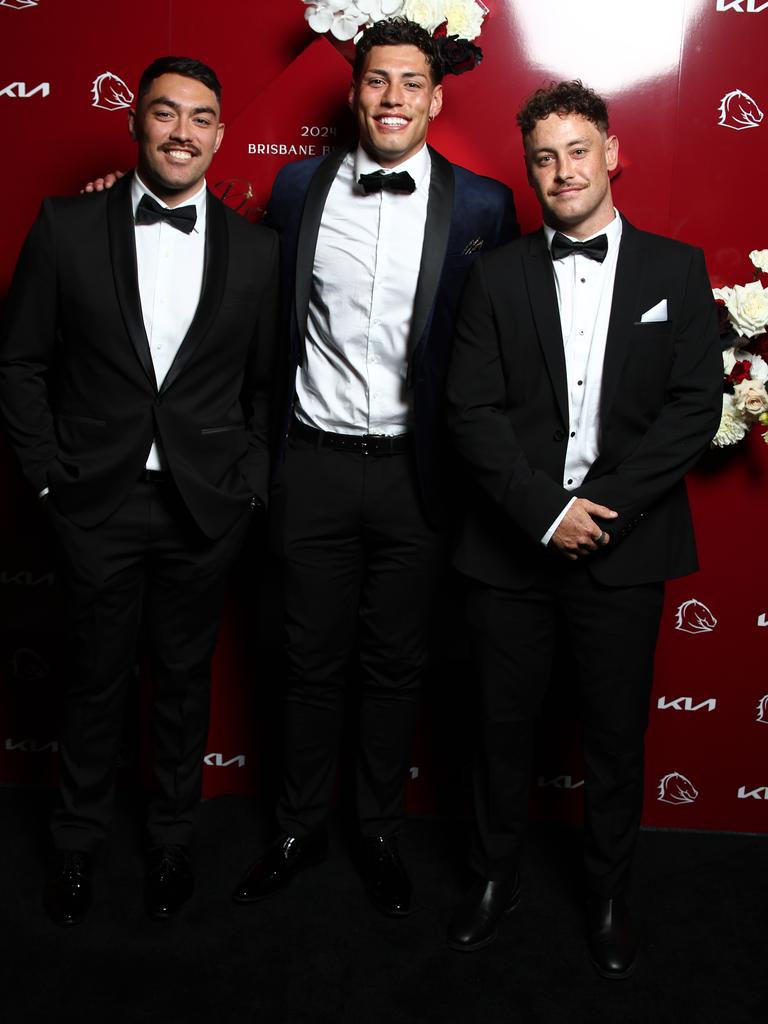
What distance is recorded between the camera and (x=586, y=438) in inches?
93.4

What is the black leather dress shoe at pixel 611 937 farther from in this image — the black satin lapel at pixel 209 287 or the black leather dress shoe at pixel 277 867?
the black satin lapel at pixel 209 287

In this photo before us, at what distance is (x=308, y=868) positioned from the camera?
2.87 m

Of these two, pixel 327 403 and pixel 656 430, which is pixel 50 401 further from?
pixel 656 430

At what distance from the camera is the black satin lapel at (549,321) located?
7.57ft


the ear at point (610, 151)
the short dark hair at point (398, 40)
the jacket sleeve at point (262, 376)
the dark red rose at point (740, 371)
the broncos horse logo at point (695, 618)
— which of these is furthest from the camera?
the broncos horse logo at point (695, 618)

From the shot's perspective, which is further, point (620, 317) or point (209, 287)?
point (209, 287)

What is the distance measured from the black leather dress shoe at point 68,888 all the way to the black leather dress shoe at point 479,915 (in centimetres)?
94

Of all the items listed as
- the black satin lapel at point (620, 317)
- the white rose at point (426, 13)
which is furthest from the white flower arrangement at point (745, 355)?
the white rose at point (426, 13)

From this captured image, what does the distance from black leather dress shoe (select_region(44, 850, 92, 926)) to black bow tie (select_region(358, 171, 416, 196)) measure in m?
1.86

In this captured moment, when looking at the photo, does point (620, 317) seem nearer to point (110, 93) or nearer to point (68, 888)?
point (110, 93)

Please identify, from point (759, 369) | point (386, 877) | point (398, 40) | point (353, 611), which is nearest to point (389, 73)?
point (398, 40)

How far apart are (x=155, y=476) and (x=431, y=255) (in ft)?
2.84

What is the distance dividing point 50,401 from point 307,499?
742 millimetres

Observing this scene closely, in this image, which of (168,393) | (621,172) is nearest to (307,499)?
(168,393)
